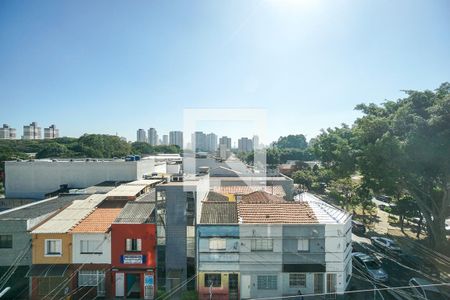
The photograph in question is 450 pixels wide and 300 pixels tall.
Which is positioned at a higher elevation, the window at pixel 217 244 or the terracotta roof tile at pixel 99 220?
the terracotta roof tile at pixel 99 220

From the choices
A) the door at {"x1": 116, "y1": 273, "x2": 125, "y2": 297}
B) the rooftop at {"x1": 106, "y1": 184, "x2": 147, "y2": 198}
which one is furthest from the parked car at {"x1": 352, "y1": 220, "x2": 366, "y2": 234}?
the door at {"x1": 116, "y1": 273, "x2": 125, "y2": 297}

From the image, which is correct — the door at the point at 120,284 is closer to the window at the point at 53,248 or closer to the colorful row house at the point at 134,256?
the colorful row house at the point at 134,256

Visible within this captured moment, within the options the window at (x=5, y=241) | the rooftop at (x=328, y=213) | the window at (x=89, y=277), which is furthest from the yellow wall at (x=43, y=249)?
the rooftop at (x=328, y=213)

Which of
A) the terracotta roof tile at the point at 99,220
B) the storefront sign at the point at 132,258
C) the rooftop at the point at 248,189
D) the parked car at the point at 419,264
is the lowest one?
the parked car at the point at 419,264

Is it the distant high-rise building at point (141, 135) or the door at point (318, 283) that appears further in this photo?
the distant high-rise building at point (141, 135)

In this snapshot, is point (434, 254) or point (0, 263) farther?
point (434, 254)

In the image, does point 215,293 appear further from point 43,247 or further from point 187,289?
point 43,247

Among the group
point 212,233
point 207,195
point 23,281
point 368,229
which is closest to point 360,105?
point 368,229

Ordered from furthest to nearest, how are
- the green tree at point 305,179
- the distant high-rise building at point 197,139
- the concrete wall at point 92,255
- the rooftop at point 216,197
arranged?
the green tree at point 305,179 → the distant high-rise building at point 197,139 → the rooftop at point 216,197 → the concrete wall at point 92,255
